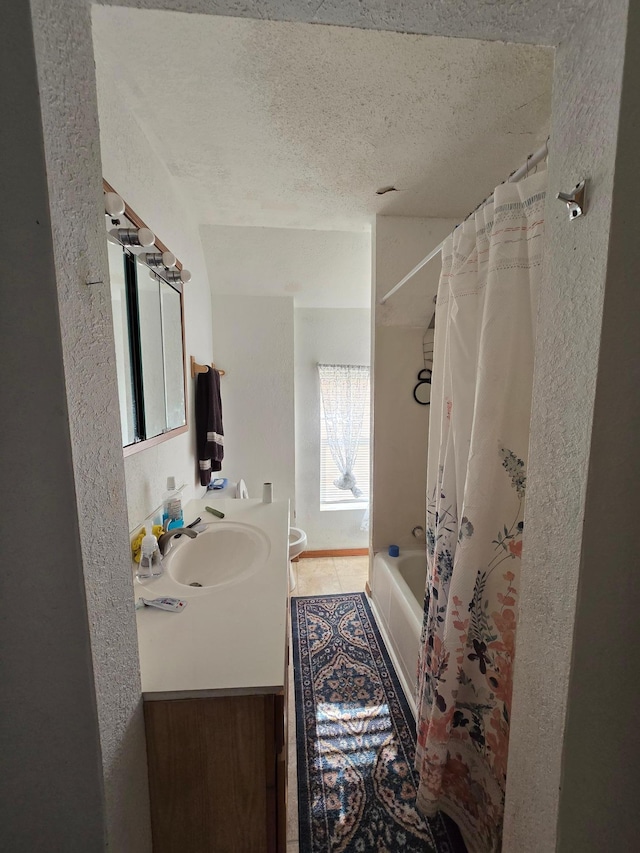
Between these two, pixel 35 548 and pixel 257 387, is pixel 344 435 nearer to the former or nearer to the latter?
pixel 257 387

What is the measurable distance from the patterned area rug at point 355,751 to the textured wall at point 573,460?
799 mm

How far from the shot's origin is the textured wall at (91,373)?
1.57 feet

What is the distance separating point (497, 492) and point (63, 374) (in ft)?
3.37

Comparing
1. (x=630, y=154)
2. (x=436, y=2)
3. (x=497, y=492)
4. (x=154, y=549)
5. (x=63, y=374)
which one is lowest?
(x=154, y=549)

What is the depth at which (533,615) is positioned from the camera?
2.02 feet

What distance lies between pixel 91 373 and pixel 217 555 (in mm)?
1083

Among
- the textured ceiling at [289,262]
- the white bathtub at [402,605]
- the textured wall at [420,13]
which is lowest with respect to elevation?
the white bathtub at [402,605]

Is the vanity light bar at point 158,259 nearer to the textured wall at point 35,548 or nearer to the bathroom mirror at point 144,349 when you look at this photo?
the bathroom mirror at point 144,349

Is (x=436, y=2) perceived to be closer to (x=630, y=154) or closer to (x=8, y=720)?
(x=630, y=154)

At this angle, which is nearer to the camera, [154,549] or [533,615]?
[533,615]

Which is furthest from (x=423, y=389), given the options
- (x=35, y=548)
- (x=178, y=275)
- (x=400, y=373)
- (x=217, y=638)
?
(x=35, y=548)

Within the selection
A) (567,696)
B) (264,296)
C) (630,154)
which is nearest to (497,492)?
(567,696)

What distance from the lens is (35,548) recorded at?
50cm

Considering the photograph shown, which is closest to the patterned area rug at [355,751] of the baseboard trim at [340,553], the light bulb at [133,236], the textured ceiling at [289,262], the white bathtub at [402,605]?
the white bathtub at [402,605]
